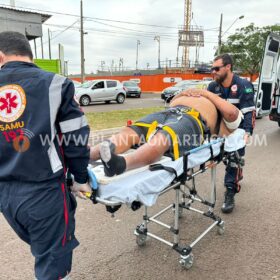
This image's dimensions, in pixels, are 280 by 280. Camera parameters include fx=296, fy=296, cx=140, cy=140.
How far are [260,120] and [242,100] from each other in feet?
26.5

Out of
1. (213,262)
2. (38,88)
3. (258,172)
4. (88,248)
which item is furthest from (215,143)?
(258,172)

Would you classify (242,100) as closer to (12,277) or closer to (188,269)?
(188,269)

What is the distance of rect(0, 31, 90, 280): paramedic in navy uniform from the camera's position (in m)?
1.59

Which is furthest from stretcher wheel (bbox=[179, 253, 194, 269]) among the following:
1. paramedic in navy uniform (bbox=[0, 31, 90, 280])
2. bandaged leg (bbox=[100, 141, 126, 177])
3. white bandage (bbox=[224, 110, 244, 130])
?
white bandage (bbox=[224, 110, 244, 130])

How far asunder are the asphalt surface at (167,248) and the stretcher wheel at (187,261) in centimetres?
4

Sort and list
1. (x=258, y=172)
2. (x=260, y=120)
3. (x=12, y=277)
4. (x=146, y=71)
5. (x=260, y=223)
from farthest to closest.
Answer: (x=146, y=71) → (x=260, y=120) → (x=258, y=172) → (x=260, y=223) → (x=12, y=277)

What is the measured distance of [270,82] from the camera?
724 cm

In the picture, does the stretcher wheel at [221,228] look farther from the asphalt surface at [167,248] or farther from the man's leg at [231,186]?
the man's leg at [231,186]

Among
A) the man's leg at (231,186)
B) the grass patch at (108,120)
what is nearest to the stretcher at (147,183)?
the man's leg at (231,186)

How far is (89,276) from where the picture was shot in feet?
8.14

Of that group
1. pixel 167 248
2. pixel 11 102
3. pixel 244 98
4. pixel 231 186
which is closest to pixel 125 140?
pixel 167 248

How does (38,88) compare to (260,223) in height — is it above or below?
above

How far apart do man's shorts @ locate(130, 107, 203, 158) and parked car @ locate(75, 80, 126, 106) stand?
518 inches

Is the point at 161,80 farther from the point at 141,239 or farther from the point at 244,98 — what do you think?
the point at 141,239
